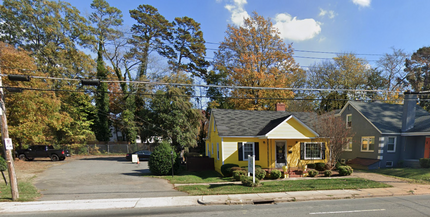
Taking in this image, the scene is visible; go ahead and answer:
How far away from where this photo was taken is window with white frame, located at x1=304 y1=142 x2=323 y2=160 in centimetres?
1939

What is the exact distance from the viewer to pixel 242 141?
60.7 feet

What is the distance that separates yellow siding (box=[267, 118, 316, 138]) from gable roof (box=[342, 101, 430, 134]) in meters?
8.41

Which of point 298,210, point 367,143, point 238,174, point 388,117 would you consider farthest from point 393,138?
point 298,210

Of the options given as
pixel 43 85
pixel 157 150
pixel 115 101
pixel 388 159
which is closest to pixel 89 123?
pixel 115 101

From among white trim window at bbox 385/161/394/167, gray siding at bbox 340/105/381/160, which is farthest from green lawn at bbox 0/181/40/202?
white trim window at bbox 385/161/394/167

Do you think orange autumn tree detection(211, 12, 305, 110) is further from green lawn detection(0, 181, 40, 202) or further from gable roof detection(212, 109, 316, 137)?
green lawn detection(0, 181, 40, 202)

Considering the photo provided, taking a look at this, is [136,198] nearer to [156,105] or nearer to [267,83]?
[156,105]

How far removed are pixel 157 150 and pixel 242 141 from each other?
6.83 metres

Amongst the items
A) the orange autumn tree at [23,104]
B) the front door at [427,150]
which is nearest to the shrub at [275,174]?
the front door at [427,150]

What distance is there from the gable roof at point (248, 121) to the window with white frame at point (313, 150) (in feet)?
5.33

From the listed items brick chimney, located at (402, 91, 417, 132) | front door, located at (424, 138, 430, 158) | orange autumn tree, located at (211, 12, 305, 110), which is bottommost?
front door, located at (424, 138, 430, 158)

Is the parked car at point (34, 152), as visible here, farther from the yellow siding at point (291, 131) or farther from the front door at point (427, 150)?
the front door at point (427, 150)

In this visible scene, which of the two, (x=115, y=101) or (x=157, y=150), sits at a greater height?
(x=115, y=101)

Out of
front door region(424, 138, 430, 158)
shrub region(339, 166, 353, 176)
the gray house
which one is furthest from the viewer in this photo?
the gray house
